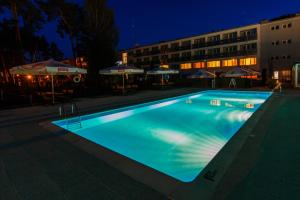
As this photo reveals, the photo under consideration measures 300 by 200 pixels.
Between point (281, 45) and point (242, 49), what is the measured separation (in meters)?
5.48

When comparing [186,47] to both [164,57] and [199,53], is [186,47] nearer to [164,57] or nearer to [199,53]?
[199,53]

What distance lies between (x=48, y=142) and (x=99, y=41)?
54.0 feet

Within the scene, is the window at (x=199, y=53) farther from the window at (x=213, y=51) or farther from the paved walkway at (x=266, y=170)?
the paved walkway at (x=266, y=170)

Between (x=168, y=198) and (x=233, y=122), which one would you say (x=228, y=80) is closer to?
(x=233, y=122)

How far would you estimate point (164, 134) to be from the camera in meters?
6.49

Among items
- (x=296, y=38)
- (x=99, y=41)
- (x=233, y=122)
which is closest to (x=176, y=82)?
(x=99, y=41)

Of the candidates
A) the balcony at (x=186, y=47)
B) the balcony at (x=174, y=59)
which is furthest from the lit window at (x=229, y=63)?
the balcony at (x=174, y=59)

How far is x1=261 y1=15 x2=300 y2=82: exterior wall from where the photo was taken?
25172 mm

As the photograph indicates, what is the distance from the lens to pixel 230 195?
92.2 inches

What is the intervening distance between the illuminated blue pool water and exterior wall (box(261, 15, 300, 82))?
76.3ft

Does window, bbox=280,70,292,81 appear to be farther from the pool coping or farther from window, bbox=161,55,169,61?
the pool coping

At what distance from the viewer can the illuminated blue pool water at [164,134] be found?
14.4 feet

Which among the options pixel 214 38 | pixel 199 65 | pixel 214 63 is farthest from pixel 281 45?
pixel 199 65

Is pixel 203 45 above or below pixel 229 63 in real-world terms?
above
